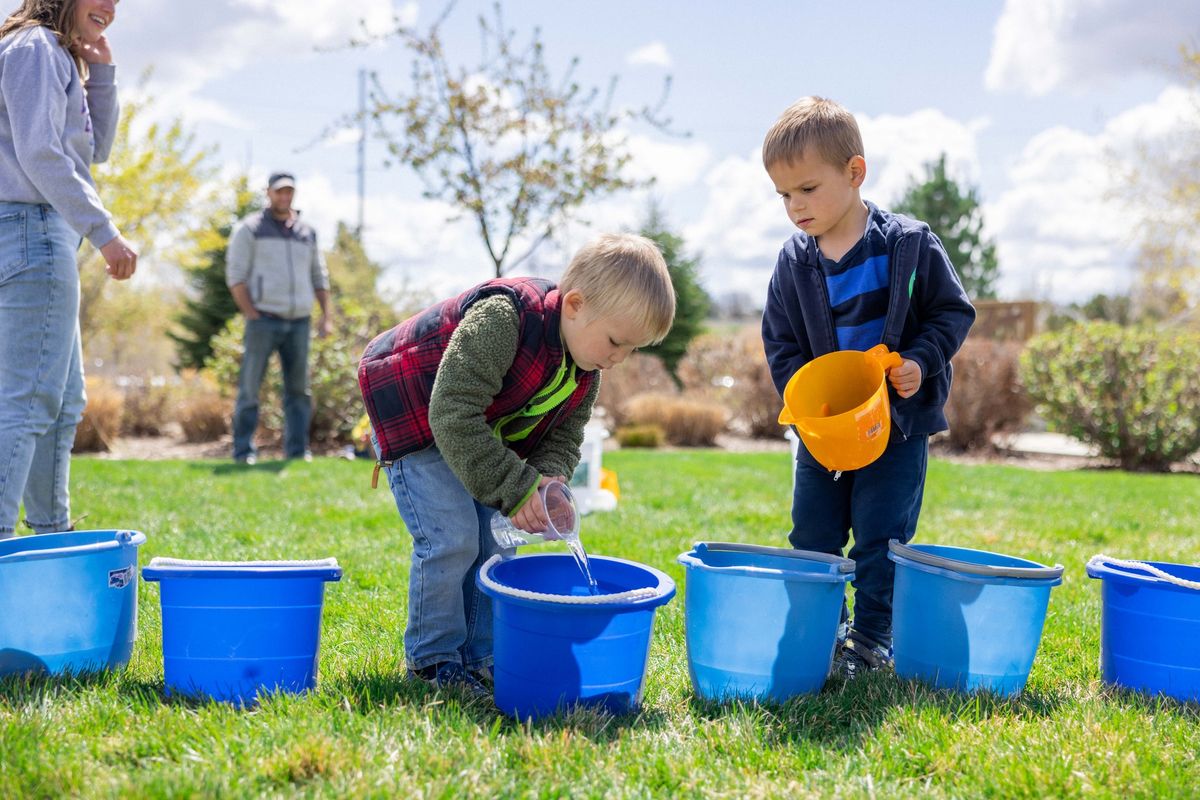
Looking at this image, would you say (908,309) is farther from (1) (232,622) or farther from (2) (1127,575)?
(1) (232,622)

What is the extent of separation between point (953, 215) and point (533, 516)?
25551 millimetres

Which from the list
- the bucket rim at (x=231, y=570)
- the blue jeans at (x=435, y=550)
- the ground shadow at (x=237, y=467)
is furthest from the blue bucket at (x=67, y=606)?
the ground shadow at (x=237, y=467)

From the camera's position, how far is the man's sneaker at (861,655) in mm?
2762

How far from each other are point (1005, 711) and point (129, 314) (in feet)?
68.1

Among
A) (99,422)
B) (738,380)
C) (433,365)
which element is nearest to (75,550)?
(433,365)

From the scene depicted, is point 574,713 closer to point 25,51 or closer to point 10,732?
point 10,732

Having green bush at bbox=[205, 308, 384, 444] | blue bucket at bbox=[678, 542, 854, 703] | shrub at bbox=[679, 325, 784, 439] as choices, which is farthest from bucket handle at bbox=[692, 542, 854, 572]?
shrub at bbox=[679, 325, 784, 439]

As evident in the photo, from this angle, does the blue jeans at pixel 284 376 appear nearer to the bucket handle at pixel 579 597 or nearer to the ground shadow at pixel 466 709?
the ground shadow at pixel 466 709

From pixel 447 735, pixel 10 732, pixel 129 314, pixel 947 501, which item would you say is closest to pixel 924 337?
pixel 447 735

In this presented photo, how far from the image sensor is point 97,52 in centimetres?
313

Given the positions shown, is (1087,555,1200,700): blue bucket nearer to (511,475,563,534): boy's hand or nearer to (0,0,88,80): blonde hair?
(511,475,563,534): boy's hand

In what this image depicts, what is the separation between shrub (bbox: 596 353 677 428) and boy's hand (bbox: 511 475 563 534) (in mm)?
9229

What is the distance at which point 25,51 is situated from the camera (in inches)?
108

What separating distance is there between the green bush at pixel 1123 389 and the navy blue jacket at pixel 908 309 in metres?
7.75
